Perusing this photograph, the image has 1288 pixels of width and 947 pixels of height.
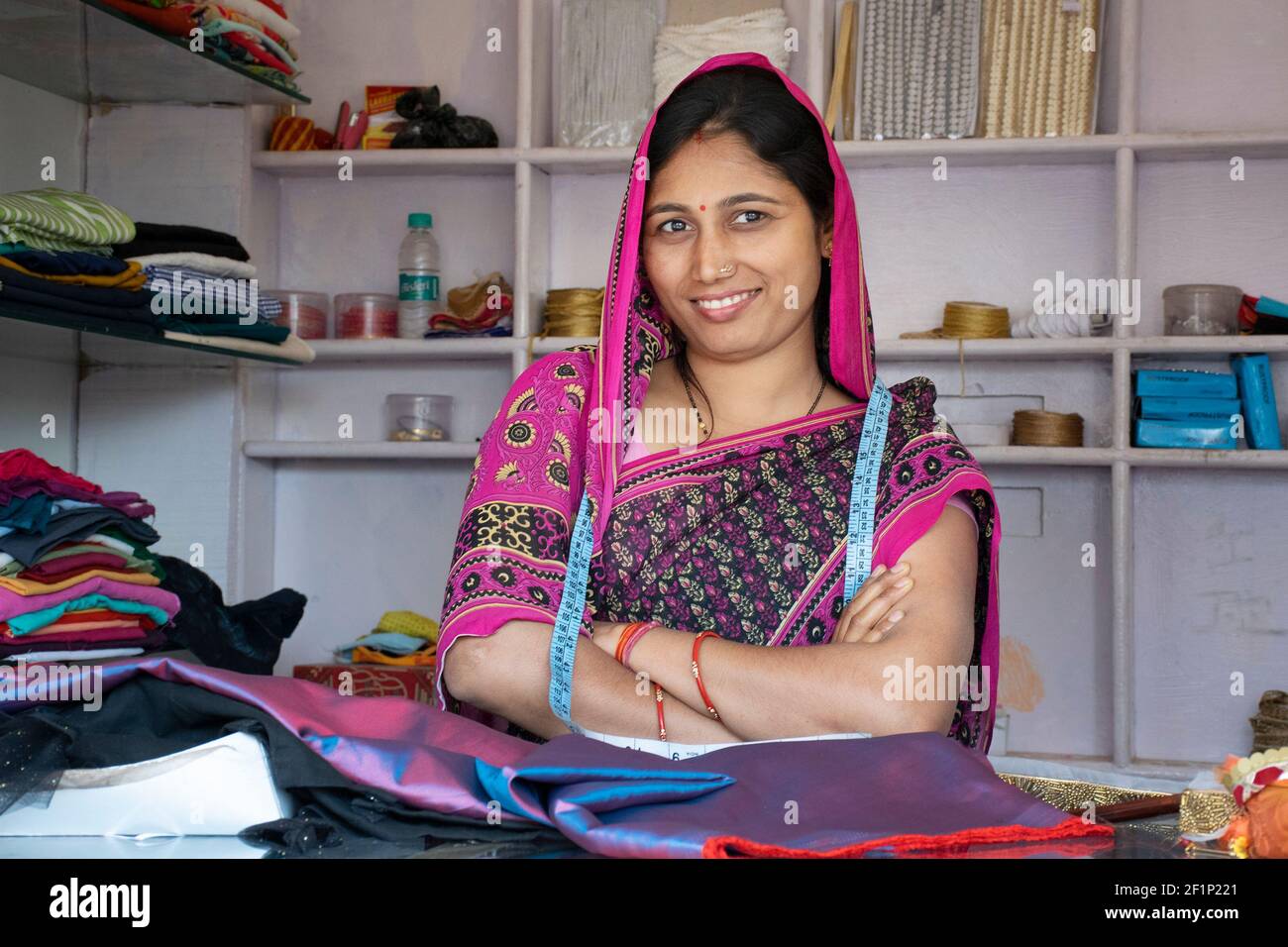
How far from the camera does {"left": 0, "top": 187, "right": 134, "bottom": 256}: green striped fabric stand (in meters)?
2.06

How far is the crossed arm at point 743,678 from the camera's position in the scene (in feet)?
4.83

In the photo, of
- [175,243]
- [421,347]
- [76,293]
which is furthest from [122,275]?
[421,347]

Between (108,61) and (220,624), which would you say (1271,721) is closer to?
(220,624)

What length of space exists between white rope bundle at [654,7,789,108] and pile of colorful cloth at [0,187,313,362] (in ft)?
3.99

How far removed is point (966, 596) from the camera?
5.22ft

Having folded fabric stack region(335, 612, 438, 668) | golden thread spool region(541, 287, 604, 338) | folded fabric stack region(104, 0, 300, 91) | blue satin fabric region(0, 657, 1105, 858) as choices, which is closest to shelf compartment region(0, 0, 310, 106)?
folded fabric stack region(104, 0, 300, 91)

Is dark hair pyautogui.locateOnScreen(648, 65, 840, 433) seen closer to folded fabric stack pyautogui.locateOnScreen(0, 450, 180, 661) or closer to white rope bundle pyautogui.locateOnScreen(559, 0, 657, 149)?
folded fabric stack pyautogui.locateOnScreen(0, 450, 180, 661)

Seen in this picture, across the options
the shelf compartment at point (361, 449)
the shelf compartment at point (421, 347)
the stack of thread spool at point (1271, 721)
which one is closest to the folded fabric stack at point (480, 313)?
the shelf compartment at point (421, 347)

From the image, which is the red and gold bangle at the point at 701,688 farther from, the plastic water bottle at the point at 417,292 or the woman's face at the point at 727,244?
the plastic water bottle at the point at 417,292

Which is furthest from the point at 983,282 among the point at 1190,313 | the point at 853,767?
the point at 853,767

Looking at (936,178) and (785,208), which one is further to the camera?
(936,178)
